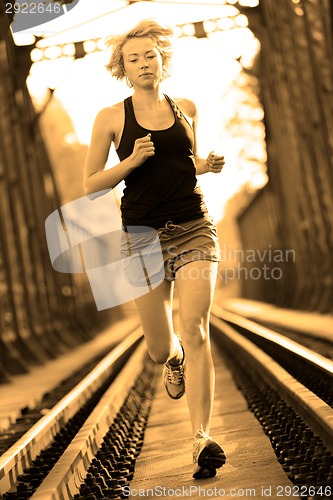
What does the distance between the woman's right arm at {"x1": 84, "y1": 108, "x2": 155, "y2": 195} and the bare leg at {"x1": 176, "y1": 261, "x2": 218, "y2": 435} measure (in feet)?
1.47

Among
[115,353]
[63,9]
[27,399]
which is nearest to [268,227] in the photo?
[63,9]

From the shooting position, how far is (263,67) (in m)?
23.8

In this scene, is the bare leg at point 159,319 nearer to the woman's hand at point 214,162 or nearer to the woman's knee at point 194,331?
the woman's knee at point 194,331

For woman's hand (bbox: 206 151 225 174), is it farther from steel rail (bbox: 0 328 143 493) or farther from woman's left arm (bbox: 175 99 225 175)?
steel rail (bbox: 0 328 143 493)

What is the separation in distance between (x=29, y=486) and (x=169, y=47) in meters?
1.94

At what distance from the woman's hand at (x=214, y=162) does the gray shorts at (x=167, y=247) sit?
205 millimetres

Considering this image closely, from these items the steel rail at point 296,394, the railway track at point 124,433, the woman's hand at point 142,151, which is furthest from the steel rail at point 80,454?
the woman's hand at point 142,151

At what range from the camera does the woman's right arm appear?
13.5ft

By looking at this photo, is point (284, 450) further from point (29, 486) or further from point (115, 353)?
point (115, 353)

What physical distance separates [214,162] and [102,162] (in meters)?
0.45

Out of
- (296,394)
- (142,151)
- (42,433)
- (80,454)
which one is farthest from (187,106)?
(42,433)

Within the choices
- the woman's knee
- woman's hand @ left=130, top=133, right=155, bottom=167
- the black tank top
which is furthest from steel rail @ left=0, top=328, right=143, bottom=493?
woman's hand @ left=130, top=133, right=155, bottom=167

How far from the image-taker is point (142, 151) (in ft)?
13.2

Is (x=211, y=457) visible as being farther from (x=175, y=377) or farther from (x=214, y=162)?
(x=214, y=162)
